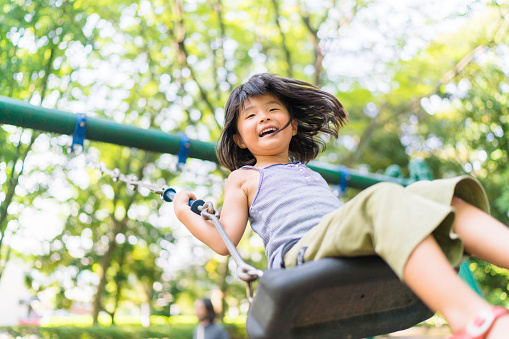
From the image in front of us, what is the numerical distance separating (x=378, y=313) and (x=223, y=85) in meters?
7.49

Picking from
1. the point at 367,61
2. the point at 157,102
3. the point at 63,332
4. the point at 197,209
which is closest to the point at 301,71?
the point at 367,61

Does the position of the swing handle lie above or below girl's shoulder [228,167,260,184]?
below

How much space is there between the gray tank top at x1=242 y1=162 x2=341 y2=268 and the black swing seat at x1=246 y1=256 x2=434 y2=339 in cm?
24

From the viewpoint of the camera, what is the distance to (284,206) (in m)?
1.67

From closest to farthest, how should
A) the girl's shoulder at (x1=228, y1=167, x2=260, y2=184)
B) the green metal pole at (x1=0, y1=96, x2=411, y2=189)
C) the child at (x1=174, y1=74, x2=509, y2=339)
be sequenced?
the child at (x1=174, y1=74, x2=509, y2=339)
the girl's shoulder at (x1=228, y1=167, x2=260, y2=184)
the green metal pole at (x1=0, y1=96, x2=411, y2=189)

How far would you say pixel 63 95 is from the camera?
5617mm

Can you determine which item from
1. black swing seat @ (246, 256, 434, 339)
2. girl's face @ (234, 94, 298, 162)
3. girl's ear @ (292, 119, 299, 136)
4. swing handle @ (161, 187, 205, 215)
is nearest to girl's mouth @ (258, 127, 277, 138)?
girl's face @ (234, 94, 298, 162)

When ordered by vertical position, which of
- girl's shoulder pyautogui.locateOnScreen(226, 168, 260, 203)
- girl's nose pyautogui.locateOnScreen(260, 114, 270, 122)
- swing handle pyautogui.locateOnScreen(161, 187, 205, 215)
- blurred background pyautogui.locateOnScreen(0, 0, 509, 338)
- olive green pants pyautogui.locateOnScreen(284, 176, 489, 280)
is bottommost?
blurred background pyautogui.locateOnScreen(0, 0, 509, 338)

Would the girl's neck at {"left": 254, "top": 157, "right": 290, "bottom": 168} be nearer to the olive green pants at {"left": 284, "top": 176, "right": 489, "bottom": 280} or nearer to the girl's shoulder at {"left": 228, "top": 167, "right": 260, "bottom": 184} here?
the girl's shoulder at {"left": 228, "top": 167, "right": 260, "bottom": 184}

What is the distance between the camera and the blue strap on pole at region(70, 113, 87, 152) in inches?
109

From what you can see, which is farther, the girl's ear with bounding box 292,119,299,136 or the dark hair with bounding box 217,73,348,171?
the girl's ear with bounding box 292,119,299,136

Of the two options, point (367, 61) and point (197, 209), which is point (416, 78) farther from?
point (197, 209)

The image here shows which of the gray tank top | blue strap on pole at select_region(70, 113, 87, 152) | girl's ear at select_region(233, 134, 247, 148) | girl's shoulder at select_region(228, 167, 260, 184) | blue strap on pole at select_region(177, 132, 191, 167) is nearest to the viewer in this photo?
the gray tank top

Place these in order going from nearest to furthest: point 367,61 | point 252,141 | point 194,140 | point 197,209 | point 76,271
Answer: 1. point 197,209
2. point 252,141
3. point 194,140
4. point 367,61
5. point 76,271
